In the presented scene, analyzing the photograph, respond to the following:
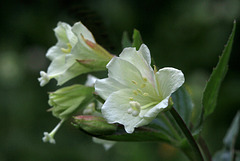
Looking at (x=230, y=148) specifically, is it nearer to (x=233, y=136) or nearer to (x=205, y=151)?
(x=233, y=136)

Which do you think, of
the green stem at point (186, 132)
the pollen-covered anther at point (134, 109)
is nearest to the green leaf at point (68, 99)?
the pollen-covered anther at point (134, 109)

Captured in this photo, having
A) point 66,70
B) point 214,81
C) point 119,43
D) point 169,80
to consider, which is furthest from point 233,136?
point 119,43

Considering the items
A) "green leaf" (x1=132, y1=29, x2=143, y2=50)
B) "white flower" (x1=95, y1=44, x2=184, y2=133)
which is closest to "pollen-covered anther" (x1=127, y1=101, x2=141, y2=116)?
"white flower" (x1=95, y1=44, x2=184, y2=133)

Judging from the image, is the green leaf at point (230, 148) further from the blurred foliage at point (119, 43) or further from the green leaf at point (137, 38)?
the blurred foliage at point (119, 43)

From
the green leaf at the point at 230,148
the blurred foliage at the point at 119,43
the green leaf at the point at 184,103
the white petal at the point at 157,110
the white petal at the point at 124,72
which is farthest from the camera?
the blurred foliage at the point at 119,43

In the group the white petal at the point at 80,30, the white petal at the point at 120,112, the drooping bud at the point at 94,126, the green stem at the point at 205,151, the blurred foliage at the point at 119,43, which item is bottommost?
the blurred foliage at the point at 119,43

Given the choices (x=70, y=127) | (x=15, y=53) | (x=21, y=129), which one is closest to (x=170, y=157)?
(x=70, y=127)

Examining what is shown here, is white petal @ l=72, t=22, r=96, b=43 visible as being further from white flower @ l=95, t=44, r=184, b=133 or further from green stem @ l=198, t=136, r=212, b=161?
green stem @ l=198, t=136, r=212, b=161
